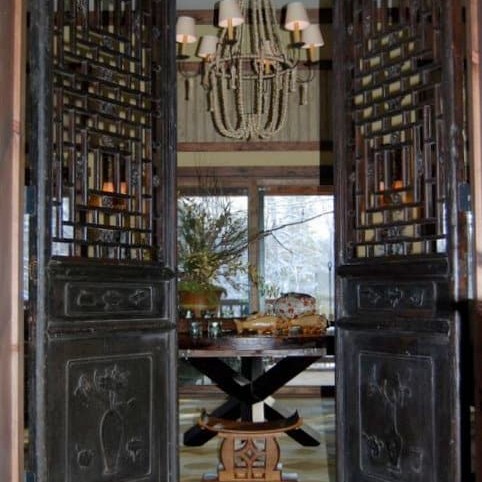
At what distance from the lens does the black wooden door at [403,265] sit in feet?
8.28

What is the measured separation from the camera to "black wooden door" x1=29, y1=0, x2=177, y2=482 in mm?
2467

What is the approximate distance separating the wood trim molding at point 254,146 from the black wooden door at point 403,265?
3724 mm

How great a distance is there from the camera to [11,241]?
2369 millimetres

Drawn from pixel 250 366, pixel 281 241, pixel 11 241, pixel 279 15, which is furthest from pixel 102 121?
pixel 281 241

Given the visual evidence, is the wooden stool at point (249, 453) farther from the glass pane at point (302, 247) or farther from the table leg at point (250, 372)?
the glass pane at point (302, 247)

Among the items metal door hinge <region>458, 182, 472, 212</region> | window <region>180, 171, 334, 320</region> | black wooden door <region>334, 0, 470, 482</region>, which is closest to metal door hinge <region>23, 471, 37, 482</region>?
black wooden door <region>334, 0, 470, 482</region>

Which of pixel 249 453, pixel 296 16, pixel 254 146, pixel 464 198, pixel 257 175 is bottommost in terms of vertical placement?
pixel 249 453

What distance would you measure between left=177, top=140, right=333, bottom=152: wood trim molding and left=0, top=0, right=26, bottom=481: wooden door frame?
452 cm

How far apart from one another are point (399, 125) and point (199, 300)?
1.74 metres

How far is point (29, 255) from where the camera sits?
2459 mm

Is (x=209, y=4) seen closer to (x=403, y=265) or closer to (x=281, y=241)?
(x=281, y=241)

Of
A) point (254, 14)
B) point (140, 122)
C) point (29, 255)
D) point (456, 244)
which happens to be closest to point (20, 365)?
point (29, 255)

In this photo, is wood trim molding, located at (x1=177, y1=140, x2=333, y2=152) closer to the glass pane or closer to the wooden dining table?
the glass pane

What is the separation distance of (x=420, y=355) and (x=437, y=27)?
1.15 m
